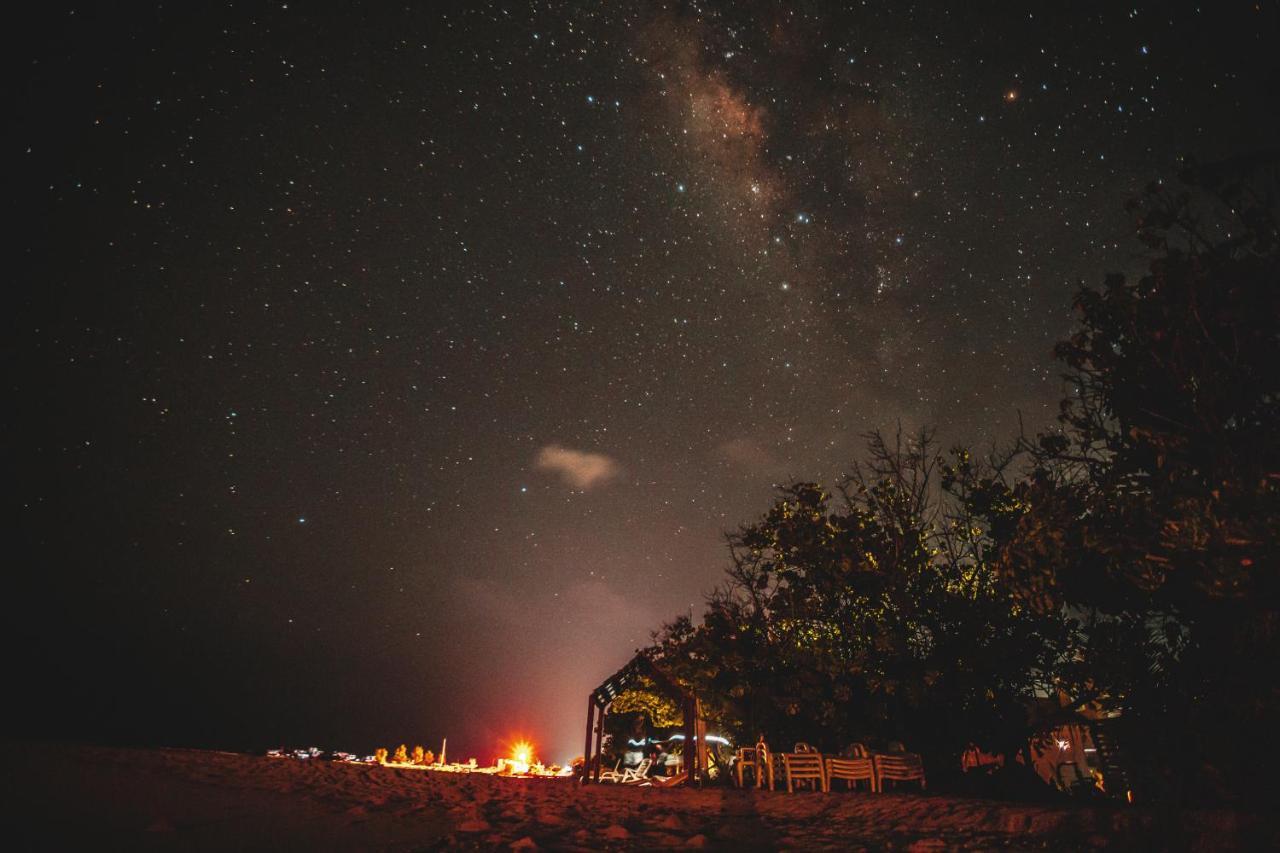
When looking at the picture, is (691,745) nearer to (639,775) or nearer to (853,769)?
(639,775)

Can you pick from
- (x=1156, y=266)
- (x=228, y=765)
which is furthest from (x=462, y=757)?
(x=1156, y=266)

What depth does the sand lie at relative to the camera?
5.11 m

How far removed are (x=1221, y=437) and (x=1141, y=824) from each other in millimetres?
3740

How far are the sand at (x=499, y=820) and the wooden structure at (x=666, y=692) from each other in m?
6.85

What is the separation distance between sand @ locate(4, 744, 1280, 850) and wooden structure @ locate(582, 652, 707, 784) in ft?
22.5

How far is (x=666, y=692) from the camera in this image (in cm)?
1759

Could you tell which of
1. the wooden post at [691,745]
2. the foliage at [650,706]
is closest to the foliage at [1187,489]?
the wooden post at [691,745]

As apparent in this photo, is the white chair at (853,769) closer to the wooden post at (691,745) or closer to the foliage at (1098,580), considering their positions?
the foliage at (1098,580)

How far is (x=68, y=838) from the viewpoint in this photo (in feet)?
16.5

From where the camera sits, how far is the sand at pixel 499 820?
511cm

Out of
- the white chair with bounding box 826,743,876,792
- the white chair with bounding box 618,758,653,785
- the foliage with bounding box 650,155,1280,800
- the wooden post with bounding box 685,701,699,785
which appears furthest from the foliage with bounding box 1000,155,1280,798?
the white chair with bounding box 618,758,653,785

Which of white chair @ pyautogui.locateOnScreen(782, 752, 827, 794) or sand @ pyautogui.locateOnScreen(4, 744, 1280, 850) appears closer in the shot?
sand @ pyautogui.locateOnScreen(4, 744, 1280, 850)

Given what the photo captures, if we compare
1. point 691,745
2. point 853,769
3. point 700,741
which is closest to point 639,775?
point 700,741

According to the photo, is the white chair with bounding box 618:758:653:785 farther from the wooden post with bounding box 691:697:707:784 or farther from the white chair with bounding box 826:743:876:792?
the white chair with bounding box 826:743:876:792
